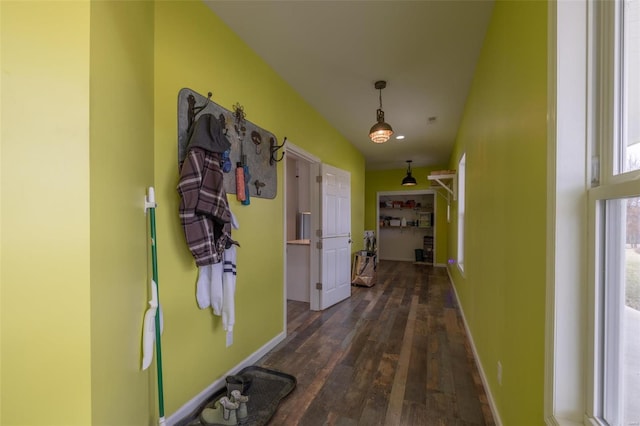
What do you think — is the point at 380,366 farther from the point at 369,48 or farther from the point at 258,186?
the point at 369,48

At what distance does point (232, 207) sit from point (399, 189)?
6.12 m

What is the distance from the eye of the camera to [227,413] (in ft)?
5.18

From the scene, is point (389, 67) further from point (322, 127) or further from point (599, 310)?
point (599, 310)

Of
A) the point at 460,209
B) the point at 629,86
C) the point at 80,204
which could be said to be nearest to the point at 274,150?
the point at 80,204

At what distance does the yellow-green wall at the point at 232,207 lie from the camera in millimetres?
1554

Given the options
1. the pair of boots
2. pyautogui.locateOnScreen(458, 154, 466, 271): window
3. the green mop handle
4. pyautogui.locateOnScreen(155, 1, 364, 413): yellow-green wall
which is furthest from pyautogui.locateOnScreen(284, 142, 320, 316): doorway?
pyautogui.locateOnScreen(458, 154, 466, 271): window

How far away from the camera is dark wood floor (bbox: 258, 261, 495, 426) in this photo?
169 centimetres

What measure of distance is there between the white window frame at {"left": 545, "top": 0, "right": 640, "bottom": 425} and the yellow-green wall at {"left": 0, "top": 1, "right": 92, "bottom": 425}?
62.0 inches

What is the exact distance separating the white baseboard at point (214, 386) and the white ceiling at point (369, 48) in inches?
104

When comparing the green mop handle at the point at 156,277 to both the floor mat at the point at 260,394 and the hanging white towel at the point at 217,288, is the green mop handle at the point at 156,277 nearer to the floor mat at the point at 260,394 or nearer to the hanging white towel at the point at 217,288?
the floor mat at the point at 260,394

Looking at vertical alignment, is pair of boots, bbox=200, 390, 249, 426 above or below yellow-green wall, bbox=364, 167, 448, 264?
below

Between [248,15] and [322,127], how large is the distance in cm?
199

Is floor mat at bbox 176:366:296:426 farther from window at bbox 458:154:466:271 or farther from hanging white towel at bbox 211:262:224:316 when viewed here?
window at bbox 458:154:466:271

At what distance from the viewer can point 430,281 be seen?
5.33 metres
